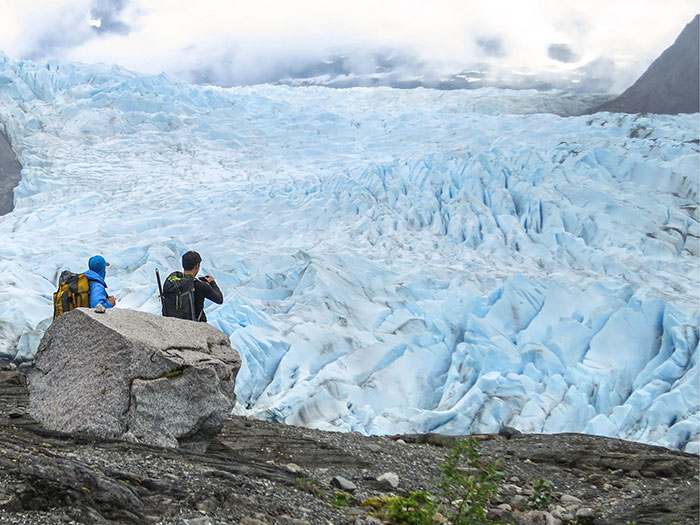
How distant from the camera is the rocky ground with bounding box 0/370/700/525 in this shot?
8.20ft

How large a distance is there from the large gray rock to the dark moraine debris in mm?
16658

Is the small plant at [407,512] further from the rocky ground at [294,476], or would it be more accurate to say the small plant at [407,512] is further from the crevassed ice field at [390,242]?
the crevassed ice field at [390,242]

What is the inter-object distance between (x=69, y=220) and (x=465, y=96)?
60.7 feet

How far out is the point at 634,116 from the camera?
18625 millimetres

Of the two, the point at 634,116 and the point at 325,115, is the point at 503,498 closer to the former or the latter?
the point at 634,116

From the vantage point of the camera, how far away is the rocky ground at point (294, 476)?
98.4 inches

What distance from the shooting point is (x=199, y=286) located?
433 cm

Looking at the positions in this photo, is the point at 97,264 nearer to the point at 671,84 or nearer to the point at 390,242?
the point at 390,242

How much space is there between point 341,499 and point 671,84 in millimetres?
25006

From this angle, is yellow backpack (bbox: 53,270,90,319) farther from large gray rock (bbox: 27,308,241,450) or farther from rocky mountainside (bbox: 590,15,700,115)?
rocky mountainside (bbox: 590,15,700,115)

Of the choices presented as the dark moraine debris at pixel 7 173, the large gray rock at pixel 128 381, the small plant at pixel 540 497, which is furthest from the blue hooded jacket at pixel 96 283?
the dark moraine debris at pixel 7 173

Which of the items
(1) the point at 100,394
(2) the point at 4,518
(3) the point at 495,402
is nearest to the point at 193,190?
A: (3) the point at 495,402

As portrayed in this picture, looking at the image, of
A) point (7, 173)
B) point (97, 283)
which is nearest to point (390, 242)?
point (97, 283)

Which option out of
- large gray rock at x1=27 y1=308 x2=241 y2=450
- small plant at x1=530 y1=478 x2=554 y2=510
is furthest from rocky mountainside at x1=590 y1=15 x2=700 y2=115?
large gray rock at x1=27 y1=308 x2=241 y2=450
